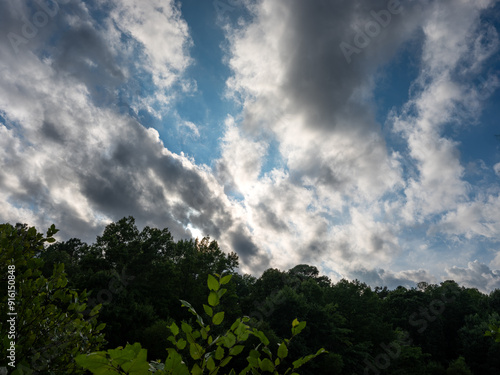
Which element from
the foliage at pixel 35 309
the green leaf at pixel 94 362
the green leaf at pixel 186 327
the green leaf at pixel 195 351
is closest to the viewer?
the green leaf at pixel 94 362

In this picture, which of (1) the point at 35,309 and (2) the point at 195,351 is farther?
(1) the point at 35,309

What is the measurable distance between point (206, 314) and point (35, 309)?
19606 millimetres

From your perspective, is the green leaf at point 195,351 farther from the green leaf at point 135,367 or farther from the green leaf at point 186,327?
the green leaf at point 135,367

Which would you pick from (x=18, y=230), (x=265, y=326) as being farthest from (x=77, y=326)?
(x=265, y=326)

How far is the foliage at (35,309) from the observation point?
3.05 meters

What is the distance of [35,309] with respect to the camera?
315 cm

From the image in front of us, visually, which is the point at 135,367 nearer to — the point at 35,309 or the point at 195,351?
the point at 195,351

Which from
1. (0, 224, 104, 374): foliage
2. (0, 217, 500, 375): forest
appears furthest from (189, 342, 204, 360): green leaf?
(0, 224, 104, 374): foliage

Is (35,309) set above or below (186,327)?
above

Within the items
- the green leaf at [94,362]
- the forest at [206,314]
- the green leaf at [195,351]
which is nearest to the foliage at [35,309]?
the forest at [206,314]

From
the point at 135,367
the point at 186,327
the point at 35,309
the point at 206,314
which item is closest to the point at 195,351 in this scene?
the point at 186,327

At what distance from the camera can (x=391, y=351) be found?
28234 millimetres

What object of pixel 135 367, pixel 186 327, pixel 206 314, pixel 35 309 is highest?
pixel 206 314

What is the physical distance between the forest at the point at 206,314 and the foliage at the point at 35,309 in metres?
0.01
